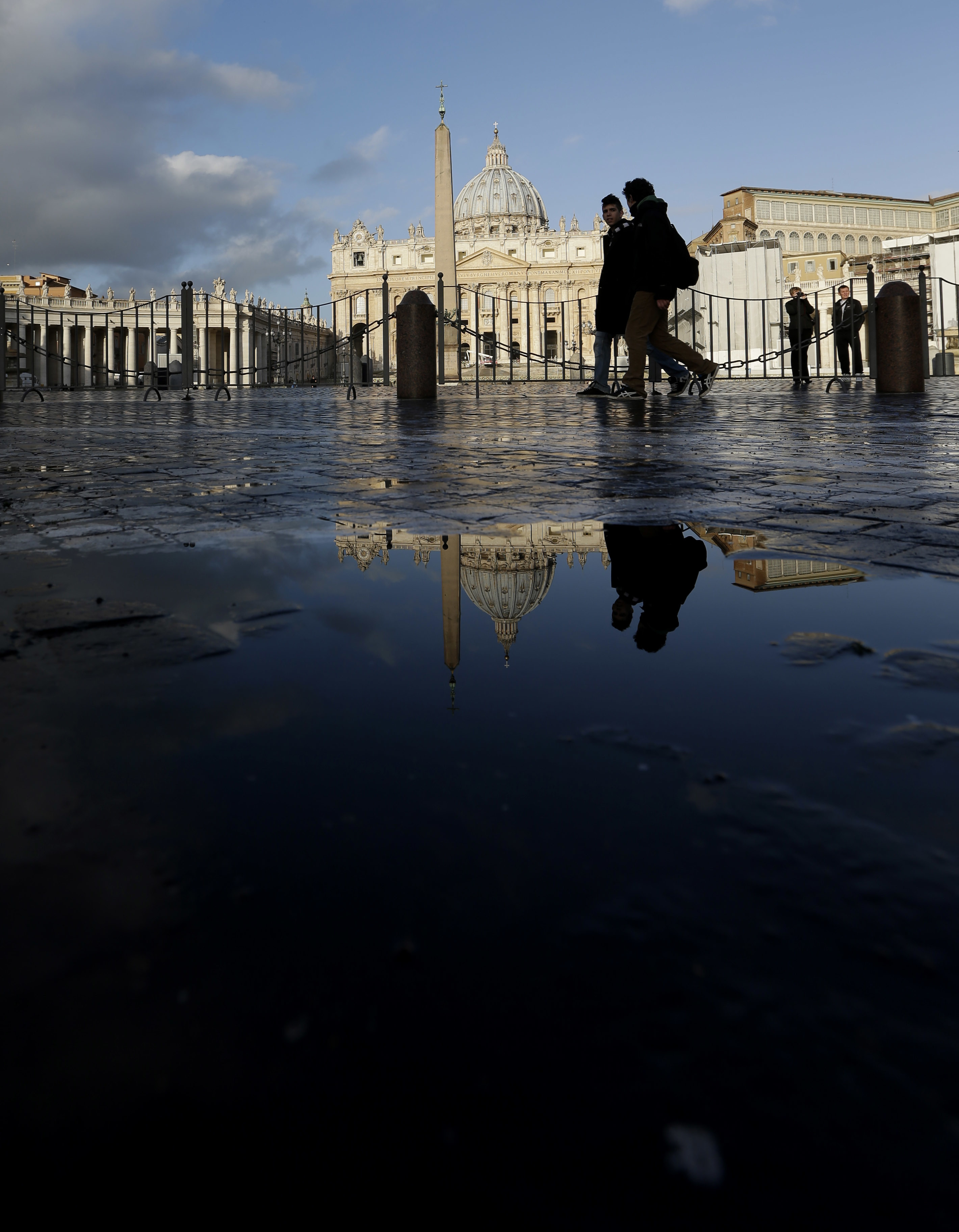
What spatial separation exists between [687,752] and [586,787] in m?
0.15

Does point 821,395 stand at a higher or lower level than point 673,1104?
higher

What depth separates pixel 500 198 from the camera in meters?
94.0

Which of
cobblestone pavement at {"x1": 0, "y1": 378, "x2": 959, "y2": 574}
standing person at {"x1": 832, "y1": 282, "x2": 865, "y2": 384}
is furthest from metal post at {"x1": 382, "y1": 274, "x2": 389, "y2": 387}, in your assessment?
standing person at {"x1": 832, "y1": 282, "x2": 865, "y2": 384}

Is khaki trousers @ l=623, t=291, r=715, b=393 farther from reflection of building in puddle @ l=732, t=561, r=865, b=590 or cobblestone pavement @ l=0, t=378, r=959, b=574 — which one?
reflection of building in puddle @ l=732, t=561, r=865, b=590

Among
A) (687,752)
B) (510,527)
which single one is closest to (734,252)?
(510,527)

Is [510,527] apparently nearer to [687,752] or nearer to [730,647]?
[730,647]

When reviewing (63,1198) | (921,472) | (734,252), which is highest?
(734,252)

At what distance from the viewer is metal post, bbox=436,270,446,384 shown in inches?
590

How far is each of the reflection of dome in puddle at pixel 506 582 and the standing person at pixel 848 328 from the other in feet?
37.3

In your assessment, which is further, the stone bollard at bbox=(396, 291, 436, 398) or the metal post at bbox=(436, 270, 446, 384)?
the metal post at bbox=(436, 270, 446, 384)

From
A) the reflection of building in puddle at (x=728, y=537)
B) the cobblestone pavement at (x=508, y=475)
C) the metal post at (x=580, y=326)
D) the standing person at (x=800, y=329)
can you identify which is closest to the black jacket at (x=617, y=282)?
the cobblestone pavement at (x=508, y=475)

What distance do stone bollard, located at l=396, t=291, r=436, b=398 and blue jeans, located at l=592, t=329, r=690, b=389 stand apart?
1916 millimetres

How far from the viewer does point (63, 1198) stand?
1.67 ft

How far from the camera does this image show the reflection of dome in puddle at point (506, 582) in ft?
5.51
